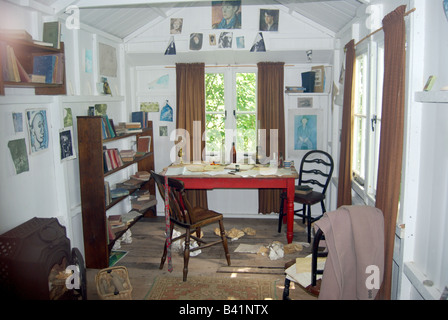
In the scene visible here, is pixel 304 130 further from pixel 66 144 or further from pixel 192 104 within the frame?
pixel 66 144

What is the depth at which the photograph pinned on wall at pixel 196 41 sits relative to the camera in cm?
484

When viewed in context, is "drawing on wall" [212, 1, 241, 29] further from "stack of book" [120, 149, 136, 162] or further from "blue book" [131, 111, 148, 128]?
"stack of book" [120, 149, 136, 162]

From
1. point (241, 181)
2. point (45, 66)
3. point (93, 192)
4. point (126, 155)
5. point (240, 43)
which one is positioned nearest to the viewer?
point (45, 66)

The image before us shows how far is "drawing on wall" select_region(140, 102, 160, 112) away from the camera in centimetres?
537

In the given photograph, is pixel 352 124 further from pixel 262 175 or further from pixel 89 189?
pixel 89 189

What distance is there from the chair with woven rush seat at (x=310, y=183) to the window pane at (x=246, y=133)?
2.57 feet

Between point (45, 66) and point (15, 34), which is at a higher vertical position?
point (15, 34)

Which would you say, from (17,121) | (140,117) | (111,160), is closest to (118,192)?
(111,160)

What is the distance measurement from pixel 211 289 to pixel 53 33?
8.31 feet

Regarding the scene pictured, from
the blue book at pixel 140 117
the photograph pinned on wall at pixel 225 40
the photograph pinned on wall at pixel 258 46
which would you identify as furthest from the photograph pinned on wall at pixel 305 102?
the blue book at pixel 140 117

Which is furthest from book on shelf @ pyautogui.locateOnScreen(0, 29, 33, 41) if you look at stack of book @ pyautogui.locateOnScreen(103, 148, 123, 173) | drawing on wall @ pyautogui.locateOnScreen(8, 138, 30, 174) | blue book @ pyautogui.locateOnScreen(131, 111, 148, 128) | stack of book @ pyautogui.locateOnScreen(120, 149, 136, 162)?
blue book @ pyautogui.locateOnScreen(131, 111, 148, 128)

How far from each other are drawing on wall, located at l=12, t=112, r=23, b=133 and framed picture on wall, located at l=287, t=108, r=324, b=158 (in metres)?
3.40

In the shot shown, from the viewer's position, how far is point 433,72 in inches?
86.2

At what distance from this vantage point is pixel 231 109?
528cm
